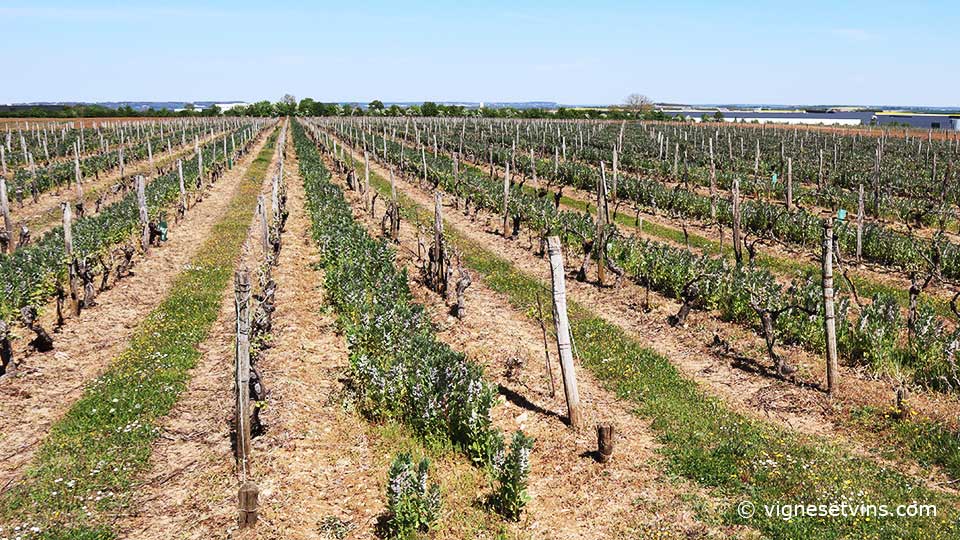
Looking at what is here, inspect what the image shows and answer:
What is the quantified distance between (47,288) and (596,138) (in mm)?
51388

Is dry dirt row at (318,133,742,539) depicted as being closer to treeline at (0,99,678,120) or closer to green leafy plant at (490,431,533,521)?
green leafy plant at (490,431,533,521)

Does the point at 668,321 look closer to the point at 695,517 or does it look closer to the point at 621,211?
the point at 695,517

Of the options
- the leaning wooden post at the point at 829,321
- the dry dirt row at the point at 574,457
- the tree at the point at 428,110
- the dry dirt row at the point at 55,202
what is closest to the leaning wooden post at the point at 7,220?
the dry dirt row at the point at 55,202

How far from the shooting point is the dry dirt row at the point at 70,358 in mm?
9336

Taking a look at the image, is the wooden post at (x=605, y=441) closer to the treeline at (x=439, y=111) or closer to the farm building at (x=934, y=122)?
the farm building at (x=934, y=122)

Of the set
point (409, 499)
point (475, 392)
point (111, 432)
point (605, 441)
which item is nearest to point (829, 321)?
point (605, 441)

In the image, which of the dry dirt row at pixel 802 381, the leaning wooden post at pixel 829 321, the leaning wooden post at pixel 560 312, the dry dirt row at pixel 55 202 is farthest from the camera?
the dry dirt row at pixel 55 202

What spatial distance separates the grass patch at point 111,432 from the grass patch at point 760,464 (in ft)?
23.3

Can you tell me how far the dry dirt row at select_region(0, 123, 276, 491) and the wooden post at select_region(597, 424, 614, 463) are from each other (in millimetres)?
7535

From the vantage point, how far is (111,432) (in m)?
9.37

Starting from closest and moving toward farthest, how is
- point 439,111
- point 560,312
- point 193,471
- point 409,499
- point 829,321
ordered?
point 409,499 → point 193,471 → point 560,312 → point 829,321 → point 439,111

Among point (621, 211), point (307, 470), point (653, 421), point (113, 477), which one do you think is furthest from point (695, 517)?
point (621, 211)

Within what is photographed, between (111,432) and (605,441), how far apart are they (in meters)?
7.00

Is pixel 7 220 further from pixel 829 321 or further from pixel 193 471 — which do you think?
pixel 829 321
